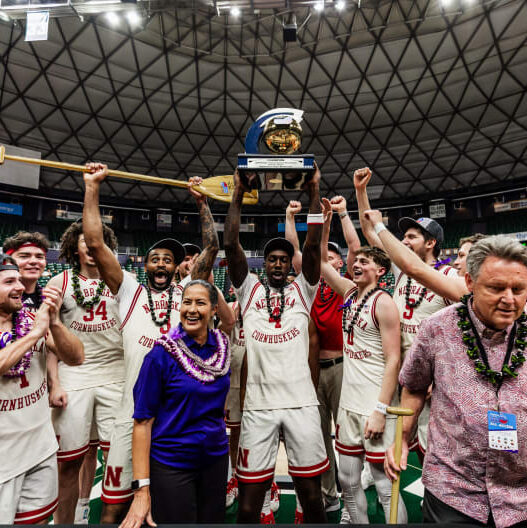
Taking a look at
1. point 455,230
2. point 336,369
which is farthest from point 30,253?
point 455,230

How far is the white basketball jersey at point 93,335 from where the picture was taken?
3074 mm

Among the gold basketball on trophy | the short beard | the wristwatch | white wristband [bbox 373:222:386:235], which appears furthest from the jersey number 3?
the wristwatch

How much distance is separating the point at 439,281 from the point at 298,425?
145 cm

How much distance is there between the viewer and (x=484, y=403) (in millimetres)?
1555

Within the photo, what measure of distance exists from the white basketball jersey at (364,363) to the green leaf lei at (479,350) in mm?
1296

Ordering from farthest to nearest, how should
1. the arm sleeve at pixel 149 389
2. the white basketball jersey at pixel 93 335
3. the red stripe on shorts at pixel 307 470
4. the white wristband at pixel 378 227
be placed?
1. the white basketball jersey at pixel 93 335
2. the red stripe on shorts at pixel 307 470
3. the white wristband at pixel 378 227
4. the arm sleeve at pixel 149 389

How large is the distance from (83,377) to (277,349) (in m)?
1.66

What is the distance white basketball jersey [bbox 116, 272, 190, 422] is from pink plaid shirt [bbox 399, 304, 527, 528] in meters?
1.94

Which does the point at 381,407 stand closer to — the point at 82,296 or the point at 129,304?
the point at 129,304

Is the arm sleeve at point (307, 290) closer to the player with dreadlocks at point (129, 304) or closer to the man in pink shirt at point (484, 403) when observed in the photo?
the player with dreadlocks at point (129, 304)

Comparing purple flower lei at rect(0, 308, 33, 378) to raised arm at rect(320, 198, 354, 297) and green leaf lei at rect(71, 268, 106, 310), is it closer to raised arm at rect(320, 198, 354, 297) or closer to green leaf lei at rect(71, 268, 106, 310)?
green leaf lei at rect(71, 268, 106, 310)

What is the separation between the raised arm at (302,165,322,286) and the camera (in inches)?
111

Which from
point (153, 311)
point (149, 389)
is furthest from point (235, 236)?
point (149, 389)

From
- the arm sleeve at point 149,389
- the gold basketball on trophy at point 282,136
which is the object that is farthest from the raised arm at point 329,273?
the arm sleeve at point 149,389
